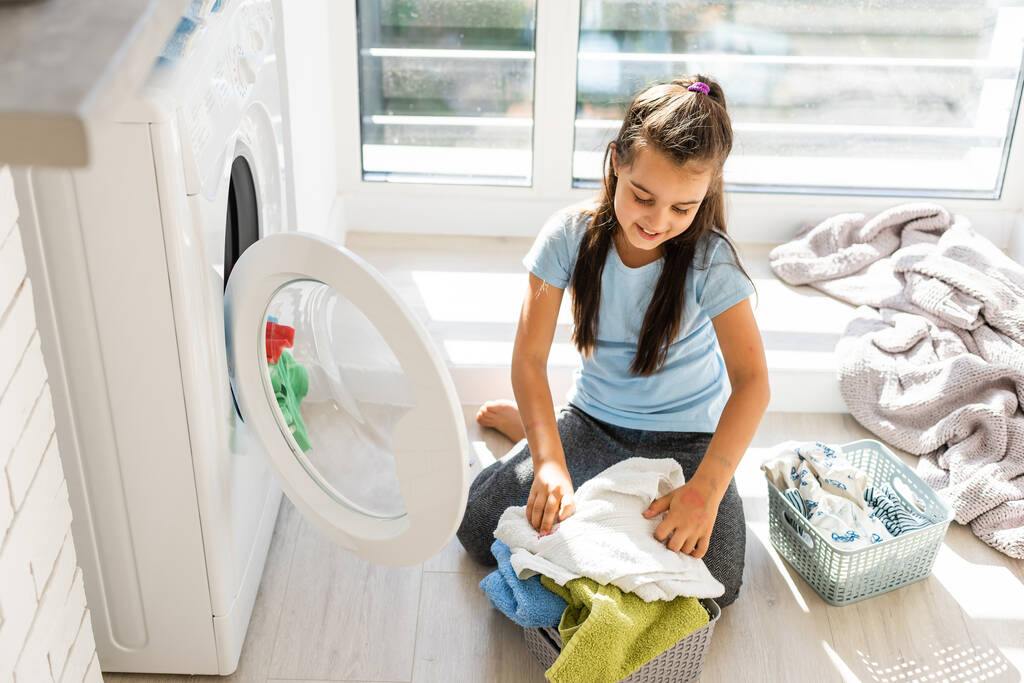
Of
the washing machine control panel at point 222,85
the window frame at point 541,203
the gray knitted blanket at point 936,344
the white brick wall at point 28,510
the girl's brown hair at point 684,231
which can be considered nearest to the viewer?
the white brick wall at point 28,510

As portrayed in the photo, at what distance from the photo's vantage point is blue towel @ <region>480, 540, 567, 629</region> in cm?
138

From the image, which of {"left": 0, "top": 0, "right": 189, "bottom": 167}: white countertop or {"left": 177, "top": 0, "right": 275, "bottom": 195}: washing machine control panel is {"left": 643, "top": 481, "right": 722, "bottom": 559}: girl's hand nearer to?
{"left": 177, "top": 0, "right": 275, "bottom": 195}: washing machine control panel

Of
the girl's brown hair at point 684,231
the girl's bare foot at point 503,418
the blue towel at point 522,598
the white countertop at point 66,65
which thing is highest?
the white countertop at point 66,65

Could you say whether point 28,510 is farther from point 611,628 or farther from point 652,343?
point 652,343

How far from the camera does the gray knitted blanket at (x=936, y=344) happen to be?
1.79 metres

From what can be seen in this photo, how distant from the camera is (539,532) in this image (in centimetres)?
147

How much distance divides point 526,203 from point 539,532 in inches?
51.6

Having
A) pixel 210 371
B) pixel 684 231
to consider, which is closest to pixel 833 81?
pixel 684 231

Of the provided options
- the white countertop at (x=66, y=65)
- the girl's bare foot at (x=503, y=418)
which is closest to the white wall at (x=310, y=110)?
the girl's bare foot at (x=503, y=418)

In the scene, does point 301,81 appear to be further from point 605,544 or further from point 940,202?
point 940,202

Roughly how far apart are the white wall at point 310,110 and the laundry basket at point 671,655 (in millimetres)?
816

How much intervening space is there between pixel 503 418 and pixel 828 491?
635 millimetres

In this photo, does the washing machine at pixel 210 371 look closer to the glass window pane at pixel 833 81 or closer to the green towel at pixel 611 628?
the green towel at pixel 611 628

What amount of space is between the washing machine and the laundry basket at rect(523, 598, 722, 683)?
9.8 inches
